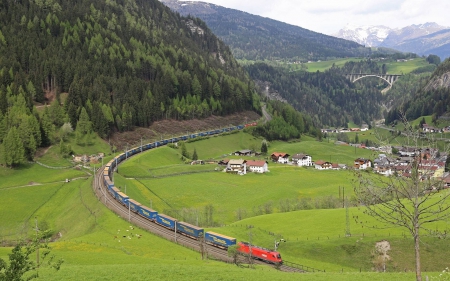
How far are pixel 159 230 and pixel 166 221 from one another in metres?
2.10

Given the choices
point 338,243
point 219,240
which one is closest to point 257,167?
point 219,240

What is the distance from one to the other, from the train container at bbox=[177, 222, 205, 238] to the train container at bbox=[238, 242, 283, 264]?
9595mm

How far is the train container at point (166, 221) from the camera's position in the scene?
69.2 meters

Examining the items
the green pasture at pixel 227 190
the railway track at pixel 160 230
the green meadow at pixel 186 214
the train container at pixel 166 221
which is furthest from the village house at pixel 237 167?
the train container at pixel 166 221

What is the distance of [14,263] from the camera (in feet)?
66.9

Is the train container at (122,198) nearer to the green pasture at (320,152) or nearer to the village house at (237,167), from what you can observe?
the village house at (237,167)

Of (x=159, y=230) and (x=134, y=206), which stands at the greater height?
(x=134, y=206)

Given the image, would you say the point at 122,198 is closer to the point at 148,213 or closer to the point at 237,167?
the point at 148,213

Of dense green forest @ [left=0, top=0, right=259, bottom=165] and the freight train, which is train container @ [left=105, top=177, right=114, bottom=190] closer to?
the freight train

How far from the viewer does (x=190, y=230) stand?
6500 centimetres

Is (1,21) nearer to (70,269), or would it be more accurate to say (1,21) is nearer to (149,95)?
(149,95)

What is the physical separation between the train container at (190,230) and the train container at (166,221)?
1639 mm

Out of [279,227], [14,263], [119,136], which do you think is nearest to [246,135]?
[119,136]

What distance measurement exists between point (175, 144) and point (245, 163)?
36507mm
